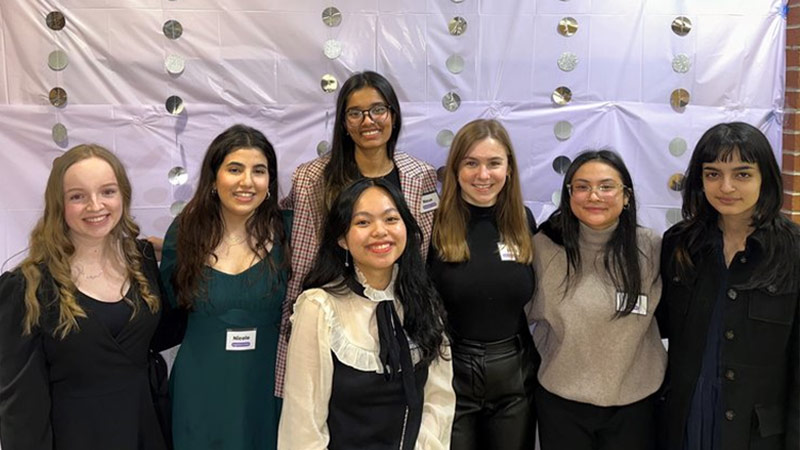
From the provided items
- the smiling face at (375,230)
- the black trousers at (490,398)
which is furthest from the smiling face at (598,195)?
the smiling face at (375,230)

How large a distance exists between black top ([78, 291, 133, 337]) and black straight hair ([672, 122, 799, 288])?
1.79 metres

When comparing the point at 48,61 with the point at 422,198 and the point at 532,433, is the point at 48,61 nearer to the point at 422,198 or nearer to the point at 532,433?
the point at 422,198

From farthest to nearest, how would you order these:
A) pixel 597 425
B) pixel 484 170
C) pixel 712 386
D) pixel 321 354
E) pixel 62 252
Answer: pixel 484 170
pixel 597 425
pixel 712 386
pixel 62 252
pixel 321 354

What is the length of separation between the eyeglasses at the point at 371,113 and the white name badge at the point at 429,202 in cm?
36

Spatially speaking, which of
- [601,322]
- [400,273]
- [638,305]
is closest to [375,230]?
[400,273]

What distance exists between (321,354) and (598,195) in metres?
1.07

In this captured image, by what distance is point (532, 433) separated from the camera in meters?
2.44

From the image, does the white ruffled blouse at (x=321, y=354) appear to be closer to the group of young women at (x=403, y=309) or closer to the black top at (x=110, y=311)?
the group of young women at (x=403, y=309)

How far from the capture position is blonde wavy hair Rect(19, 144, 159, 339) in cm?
195

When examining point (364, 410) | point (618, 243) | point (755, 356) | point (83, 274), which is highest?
point (618, 243)

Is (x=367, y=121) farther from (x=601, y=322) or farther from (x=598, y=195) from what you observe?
(x=601, y=322)

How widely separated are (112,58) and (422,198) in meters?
1.50

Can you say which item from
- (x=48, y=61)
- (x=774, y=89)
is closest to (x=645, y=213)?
(x=774, y=89)

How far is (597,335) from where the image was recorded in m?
2.29
